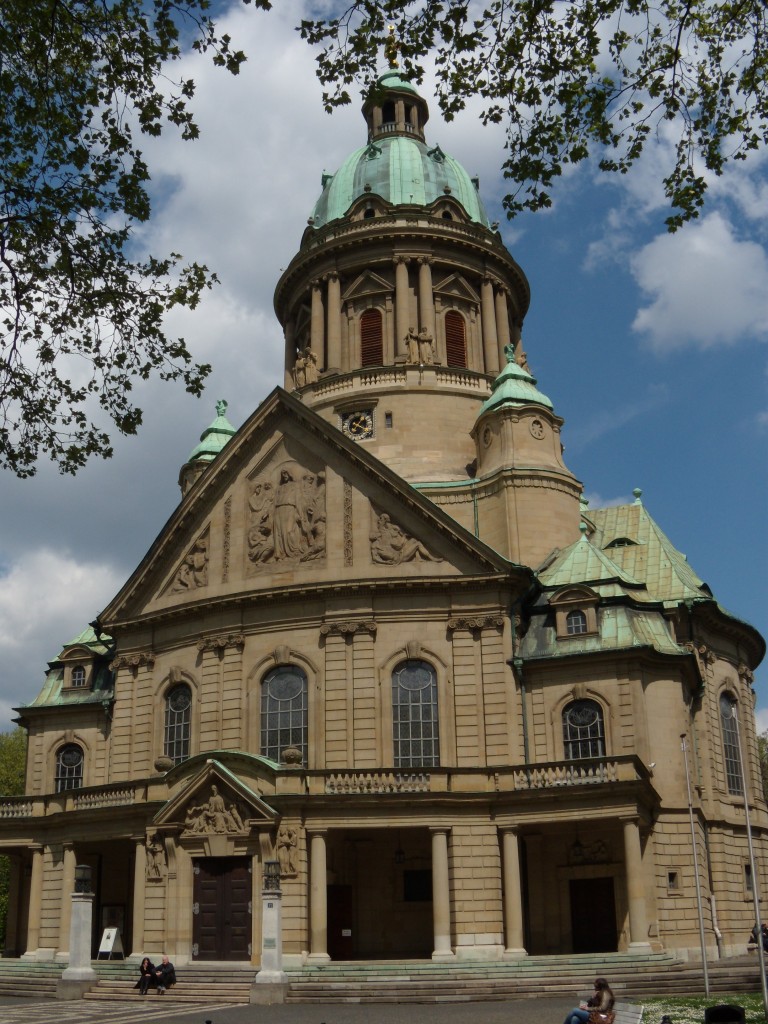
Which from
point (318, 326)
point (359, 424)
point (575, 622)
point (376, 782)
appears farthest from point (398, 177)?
point (376, 782)

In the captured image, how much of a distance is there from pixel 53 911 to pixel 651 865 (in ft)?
70.9

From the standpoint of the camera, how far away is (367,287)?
188 feet

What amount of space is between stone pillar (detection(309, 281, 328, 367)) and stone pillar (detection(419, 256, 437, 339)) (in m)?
5.09

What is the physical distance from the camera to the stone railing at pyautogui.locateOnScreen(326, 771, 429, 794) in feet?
124

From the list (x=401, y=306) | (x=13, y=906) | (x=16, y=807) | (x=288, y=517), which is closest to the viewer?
(x=288, y=517)

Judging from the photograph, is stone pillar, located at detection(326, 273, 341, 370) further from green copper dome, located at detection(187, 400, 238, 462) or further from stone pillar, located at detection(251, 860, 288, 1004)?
stone pillar, located at detection(251, 860, 288, 1004)

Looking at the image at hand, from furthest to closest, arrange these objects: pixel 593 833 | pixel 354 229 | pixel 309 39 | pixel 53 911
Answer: pixel 354 229, pixel 53 911, pixel 593 833, pixel 309 39

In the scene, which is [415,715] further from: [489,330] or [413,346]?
[489,330]

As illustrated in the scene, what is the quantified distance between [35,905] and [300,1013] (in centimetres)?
1849

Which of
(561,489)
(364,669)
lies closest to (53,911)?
(364,669)

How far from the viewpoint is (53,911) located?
4312 cm

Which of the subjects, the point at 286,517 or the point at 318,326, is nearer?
the point at 286,517

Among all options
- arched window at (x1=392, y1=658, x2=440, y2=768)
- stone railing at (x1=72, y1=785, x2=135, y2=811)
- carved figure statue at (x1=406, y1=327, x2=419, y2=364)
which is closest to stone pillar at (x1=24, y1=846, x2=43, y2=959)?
stone railing at (x1=72, y1=785, x2=135, y2=811)

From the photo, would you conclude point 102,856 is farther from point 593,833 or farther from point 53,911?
point 593,833
